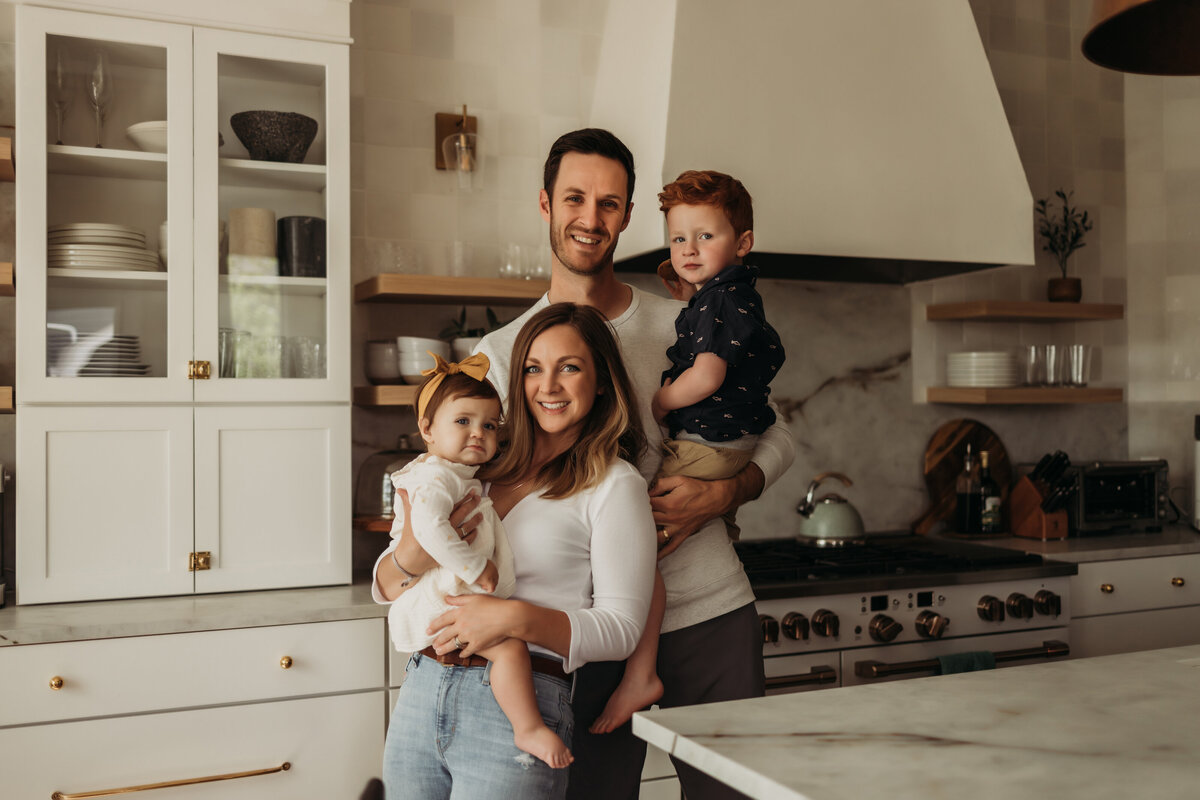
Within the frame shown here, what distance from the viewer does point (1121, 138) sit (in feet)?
13.0

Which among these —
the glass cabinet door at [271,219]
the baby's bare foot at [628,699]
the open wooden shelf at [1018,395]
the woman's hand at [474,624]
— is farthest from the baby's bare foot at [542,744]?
the open wooden shelf at [1018,395]

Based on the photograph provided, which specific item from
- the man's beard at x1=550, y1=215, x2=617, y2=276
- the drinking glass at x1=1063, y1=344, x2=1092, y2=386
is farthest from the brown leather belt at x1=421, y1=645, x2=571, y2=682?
the drinking glass at x1=1063, y1=344, x2=1092, y2=386

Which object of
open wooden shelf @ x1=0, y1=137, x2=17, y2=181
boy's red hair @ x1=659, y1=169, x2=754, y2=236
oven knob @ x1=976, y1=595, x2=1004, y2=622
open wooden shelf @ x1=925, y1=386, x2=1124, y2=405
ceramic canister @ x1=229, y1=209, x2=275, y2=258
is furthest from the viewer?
open wooden shelf @ x1=925, y1=386, x2=1124, y2=405

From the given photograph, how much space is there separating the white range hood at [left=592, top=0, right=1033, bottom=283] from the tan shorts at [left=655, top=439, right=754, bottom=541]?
3.20 ft

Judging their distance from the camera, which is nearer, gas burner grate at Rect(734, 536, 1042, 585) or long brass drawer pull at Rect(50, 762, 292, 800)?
long brass drawer pull at Rect(50, 762, 292, 800)

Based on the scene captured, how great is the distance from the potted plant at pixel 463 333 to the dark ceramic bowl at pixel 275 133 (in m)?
0.62

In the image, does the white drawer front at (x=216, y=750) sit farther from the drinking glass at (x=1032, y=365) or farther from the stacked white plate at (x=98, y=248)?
the drinking glass at (x=1032, y=365)

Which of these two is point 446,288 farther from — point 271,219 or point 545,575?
point 545,575

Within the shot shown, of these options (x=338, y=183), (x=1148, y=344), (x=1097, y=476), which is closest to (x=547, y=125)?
(x=338, y=183)

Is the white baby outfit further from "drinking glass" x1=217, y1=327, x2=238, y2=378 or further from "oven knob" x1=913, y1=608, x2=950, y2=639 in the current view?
"oven knob" x1=913, y1=608, x2=950, y2=639

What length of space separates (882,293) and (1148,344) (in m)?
1.22

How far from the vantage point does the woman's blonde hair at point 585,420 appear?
150 centimetres

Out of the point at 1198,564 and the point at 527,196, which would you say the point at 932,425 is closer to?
the point at 1198,564

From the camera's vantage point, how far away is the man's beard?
1740mm
